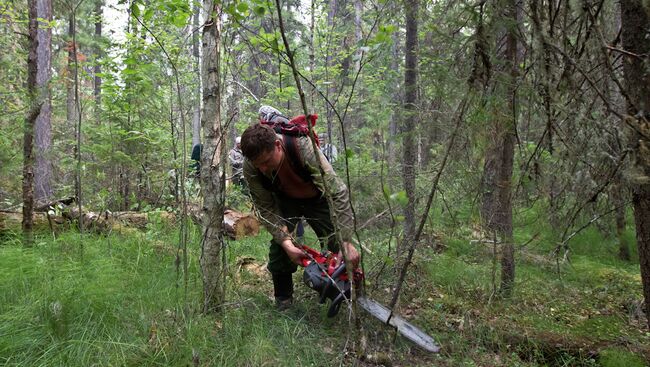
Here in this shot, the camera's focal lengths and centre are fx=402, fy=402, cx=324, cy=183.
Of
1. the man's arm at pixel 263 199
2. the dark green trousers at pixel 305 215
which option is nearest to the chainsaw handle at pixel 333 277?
the man's arm at pixel 263 199

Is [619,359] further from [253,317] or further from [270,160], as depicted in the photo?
[270,160]

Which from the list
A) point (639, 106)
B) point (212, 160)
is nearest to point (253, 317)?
point (212, 160)

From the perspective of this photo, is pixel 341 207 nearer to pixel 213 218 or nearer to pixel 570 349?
pixel 213 218

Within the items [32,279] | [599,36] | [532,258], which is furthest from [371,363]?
[532,258]

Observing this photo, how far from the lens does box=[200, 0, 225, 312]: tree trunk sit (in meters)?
3.23

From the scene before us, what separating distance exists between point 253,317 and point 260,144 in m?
1.37

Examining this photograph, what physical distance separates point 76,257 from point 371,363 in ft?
10.1

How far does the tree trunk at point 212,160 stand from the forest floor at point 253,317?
6.4 inches

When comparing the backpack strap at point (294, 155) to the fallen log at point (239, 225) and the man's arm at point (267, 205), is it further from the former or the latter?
the fallen log at point (239, 225)

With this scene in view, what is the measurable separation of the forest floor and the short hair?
98 cm

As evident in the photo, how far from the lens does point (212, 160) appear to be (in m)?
3.28

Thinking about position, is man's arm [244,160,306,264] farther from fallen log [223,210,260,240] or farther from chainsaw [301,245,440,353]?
fallen log [223,210,260,240]

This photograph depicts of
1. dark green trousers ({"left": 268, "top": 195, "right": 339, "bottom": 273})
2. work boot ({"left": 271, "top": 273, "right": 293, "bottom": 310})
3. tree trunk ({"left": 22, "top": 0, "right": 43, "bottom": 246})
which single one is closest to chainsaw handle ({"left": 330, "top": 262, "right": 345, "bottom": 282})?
dark green trousers ({"left": 268, "top": 195, "right": 339, "bottom": 273})

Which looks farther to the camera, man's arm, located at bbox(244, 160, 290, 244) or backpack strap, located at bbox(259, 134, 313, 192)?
man's arm, located at bbox(244, 160, 290, 244)
